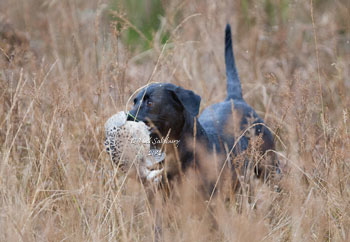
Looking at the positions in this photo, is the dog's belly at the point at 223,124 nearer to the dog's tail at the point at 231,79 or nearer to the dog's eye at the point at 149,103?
the dog's tail at the point at 231,79

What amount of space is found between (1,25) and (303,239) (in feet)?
12.0

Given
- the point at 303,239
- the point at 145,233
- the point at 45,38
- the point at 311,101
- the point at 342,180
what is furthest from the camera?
the point at 45,38

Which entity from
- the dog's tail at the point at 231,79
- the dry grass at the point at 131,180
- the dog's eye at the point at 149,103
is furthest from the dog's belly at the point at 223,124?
the dog's eye at the point at 149,103

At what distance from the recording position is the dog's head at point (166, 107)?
2875 mm

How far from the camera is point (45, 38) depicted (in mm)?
5672

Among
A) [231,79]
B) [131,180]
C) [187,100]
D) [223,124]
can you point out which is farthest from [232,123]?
[131,180]

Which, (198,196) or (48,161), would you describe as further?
(48,161)

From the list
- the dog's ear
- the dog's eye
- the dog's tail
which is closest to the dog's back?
the dog's tail

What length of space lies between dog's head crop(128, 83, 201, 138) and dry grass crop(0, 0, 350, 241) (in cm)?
15

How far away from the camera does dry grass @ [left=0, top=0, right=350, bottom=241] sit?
2.62 metres

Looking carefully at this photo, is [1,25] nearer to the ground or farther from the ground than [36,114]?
farther from the ground

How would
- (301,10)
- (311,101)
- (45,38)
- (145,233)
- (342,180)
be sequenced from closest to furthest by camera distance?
(342,180), (145,233), (311,101), (45,38), (301,10)

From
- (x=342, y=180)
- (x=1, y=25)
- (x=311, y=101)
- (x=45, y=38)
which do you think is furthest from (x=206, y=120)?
(x=45, y=38)

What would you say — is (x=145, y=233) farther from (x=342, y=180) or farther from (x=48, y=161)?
(x=342, y=180)
